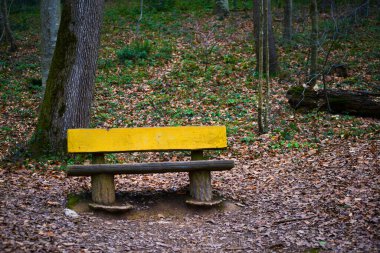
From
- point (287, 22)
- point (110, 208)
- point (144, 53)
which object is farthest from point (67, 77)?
point (287, 22)

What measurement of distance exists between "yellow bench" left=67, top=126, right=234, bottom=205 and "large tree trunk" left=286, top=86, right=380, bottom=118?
4592 mm

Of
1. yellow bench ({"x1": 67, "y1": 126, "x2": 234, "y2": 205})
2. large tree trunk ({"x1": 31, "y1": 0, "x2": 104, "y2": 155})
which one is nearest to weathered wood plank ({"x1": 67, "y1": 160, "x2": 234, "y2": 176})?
yellow bench ({"x1": 67, "y1": 126, "x2": 234, "y2": 205})

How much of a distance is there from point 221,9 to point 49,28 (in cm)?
1270

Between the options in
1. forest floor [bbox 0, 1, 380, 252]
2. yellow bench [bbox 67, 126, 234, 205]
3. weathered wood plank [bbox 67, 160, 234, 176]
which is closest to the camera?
forest floor [bbox 0, 1, 380, 252]

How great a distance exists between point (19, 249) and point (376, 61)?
561 inches

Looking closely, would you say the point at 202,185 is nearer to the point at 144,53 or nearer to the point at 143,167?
the point at 143,167

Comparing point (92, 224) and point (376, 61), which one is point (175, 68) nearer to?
point (376, 61)

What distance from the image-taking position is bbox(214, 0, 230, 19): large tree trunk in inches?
888

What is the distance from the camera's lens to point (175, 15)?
23.2 m

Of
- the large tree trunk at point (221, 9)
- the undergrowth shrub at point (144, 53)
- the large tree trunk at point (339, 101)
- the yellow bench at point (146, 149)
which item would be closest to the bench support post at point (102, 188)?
the yellow bench at point (146, 149)

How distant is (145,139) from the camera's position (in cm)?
628

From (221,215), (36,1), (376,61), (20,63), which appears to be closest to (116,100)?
(20,63)

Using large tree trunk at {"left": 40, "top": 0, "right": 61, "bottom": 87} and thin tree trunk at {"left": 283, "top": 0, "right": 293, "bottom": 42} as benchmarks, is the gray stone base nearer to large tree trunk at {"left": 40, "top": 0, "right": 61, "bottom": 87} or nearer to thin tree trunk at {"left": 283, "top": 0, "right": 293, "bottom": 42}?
large tree trunk at {"left": 40, "top": 0, "right": 61, "bottom": 87}

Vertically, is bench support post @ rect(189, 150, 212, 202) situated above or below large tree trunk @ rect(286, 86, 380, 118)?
below
